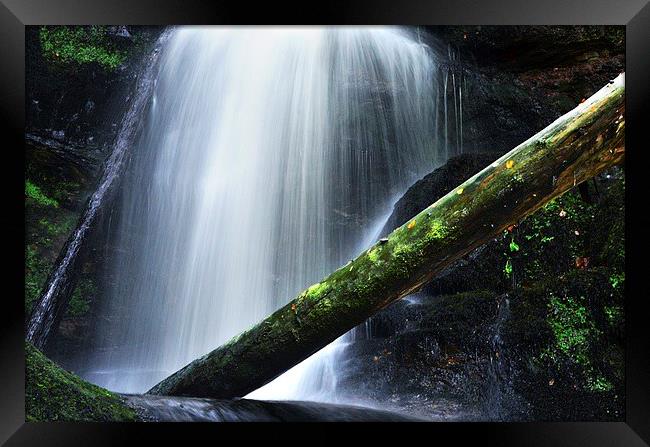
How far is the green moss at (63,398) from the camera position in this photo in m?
2.56

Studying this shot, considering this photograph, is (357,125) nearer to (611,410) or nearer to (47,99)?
(47,99)

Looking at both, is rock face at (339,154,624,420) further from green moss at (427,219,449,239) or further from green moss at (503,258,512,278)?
green moss at (427,219,449,239)

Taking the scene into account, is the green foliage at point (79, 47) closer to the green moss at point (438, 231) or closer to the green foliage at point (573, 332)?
the green moss at point (438, 231)

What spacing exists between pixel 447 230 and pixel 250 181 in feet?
9.39

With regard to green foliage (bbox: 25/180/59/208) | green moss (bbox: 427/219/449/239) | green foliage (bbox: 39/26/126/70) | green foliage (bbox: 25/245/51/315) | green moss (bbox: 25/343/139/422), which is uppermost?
green foliage (bbox: 39/26/126/70)

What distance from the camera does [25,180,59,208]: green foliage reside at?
2893 millimetres

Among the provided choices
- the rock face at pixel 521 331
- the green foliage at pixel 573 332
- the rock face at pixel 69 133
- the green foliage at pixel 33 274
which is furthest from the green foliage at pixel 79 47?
the green foliage at pixel 573 332

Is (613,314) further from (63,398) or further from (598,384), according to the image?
(63,398)

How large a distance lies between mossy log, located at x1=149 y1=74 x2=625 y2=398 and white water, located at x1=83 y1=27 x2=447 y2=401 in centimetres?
112

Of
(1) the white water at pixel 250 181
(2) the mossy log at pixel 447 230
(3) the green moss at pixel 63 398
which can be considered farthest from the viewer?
(1) the white water at pixel 250 181

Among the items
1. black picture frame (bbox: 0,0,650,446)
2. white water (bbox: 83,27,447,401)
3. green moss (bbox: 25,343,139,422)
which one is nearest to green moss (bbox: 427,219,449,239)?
black picture frame (bbox: 0,0,650,446)

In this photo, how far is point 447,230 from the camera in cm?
238

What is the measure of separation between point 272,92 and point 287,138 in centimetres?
49
